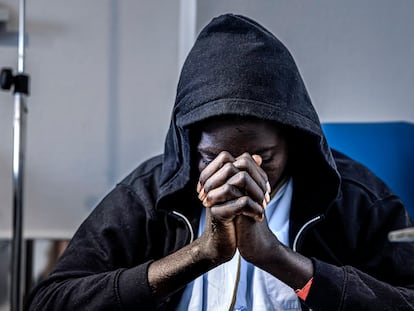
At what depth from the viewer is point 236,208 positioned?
76 cm

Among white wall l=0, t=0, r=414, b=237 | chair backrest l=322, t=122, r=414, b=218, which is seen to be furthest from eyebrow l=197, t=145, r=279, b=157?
white wall l=0, t=0, r=414, b=237

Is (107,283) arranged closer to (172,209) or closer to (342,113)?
(172,209)

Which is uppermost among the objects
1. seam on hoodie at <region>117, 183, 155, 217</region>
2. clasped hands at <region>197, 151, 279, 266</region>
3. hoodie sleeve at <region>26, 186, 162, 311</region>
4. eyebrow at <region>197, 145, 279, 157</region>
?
eyebrow at <region>197, 145, 279, 157</region>

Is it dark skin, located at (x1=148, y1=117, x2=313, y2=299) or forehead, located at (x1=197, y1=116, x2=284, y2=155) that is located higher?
forehead, located at (x1=197, y1=116, x2=284, y2=155)

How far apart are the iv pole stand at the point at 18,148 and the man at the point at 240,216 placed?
437 mm

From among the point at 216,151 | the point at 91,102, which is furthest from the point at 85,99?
the point at 216,151

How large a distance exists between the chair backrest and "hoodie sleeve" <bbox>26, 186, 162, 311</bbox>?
523 mm

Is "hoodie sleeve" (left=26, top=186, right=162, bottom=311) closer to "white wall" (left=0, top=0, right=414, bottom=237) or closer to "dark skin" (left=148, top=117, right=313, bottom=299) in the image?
"dark skin" (left=148, top=117, right=313, bottom=299)

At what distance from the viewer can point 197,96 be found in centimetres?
90

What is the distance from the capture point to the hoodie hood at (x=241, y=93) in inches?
34.1

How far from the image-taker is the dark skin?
764 mm

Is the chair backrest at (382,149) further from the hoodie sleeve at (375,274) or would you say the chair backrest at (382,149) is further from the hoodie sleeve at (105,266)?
the hoodie sleeve at (105,266)

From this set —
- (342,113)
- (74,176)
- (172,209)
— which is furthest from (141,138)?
(172,209)

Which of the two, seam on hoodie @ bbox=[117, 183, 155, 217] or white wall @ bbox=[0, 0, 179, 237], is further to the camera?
white wall @ bbox=[0, 0, 179, 237]
